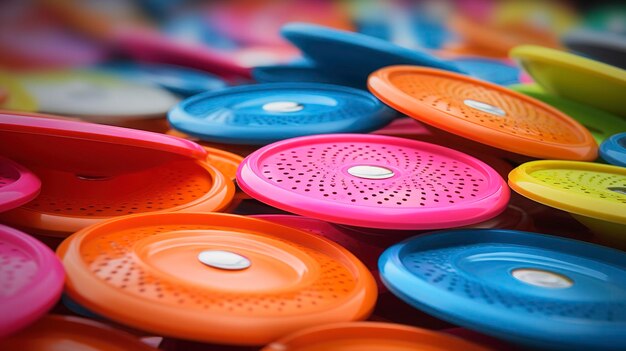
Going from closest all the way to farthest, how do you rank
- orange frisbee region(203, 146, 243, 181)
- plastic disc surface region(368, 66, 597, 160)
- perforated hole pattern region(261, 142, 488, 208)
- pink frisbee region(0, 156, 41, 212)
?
1. pink frisbee region(0, 156, 41, 212)
2. perforated hole pattern region(261, 142, 488, 208)
3. plastic disc surface region(368, 66, 597, 160)
4. orange frisbee region(203, 146, 243, 181)

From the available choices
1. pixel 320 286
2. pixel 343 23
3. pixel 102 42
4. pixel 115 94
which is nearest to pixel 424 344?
pixel 320 286

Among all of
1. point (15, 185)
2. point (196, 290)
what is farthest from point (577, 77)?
point (15, 185)

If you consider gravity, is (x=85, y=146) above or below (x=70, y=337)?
above

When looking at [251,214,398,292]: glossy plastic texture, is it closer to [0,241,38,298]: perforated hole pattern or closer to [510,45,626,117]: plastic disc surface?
[0,241,38,298]: perforated hole pattern

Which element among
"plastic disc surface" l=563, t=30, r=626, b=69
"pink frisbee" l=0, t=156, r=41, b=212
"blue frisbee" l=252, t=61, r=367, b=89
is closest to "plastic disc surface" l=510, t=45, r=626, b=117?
"plastic disc surface" l=563, t=30, r=626, b=69

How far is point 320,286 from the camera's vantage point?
0.86 m

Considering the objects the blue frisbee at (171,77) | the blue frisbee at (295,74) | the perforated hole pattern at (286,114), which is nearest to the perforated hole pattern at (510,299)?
the perforated hole pattern at (286,114)

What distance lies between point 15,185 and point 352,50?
806 mm

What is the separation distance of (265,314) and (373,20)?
2582 millimetres

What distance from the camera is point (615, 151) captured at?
123 cm

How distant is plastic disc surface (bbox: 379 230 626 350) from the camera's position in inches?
29.5

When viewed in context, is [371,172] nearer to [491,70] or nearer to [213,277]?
[213,277]

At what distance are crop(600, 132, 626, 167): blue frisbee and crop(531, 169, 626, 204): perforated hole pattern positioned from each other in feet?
0.12

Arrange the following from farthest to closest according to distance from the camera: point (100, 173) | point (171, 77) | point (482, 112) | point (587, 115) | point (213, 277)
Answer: point (171, 77), point (587, 115), point (482, 112), point (100, 173), point (213, 277)
